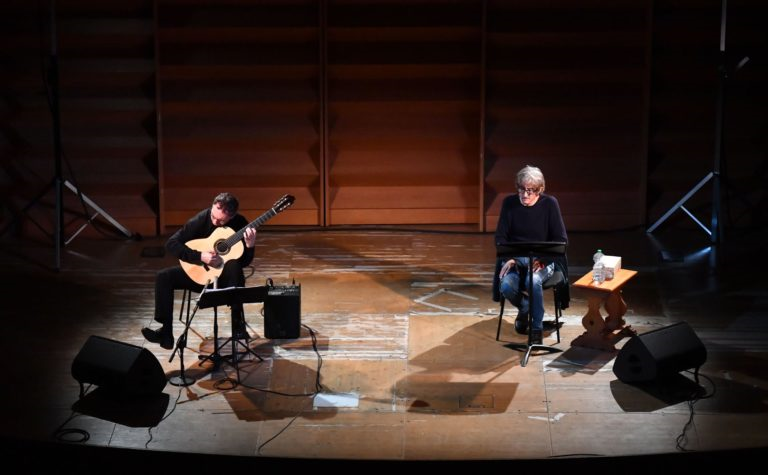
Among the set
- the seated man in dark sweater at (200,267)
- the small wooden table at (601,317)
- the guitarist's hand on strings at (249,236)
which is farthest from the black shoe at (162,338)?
the small wooden table at (601,317)

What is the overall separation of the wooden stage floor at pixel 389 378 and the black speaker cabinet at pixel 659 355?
0.09m

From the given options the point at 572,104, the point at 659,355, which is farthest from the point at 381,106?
the point at 659,355

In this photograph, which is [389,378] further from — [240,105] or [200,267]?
[240,105]

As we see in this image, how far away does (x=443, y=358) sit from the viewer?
6512mm

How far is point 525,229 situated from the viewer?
22.6 ft

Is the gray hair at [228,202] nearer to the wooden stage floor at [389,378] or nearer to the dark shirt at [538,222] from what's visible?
the wooden stage floor at [389,378]

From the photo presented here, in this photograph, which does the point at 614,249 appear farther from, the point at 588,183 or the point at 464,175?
the point at 464,175

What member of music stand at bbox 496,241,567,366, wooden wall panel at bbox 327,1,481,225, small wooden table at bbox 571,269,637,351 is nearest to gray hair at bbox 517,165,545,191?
music stand at bbox 496,241,567,366

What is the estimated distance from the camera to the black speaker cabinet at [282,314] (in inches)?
268

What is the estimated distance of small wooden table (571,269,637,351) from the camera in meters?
6.59

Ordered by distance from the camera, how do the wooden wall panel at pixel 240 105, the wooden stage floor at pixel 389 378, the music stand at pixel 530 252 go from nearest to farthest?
the wooden stage floor at pixel 389 378, the music stand at pixel 530 252, the wooden wall panel at pixel 240 105

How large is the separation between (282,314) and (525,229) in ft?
5.63

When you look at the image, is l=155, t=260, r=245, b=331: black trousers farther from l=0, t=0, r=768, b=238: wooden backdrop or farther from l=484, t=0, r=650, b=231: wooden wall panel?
l=484, t=0, r=650, b=231: wooden wall panel

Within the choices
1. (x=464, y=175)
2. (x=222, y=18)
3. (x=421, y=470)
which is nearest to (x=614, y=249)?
(x=464, y=175)
